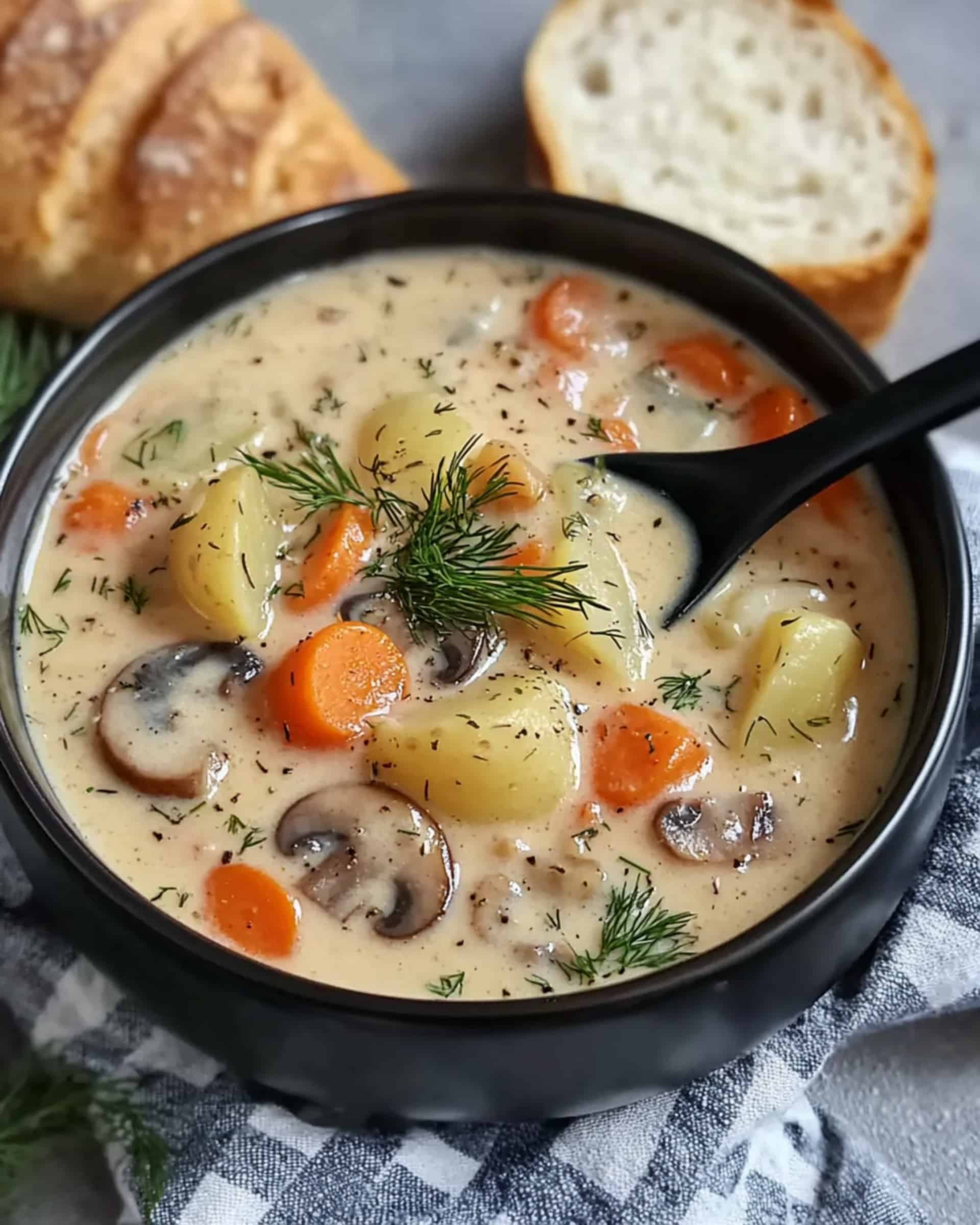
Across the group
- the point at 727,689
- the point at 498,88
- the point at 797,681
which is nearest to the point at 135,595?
the point at 727,689

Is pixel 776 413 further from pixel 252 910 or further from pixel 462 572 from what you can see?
pixel 252 910

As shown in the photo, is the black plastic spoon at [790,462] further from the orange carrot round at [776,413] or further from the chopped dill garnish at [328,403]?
the chopped dill garnish at [328,403]

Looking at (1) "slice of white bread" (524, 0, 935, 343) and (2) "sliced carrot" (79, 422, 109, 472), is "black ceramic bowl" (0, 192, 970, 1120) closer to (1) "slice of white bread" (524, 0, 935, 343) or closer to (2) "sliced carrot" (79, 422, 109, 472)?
(2) "sliced carrot" (79, 422, 109, 472)

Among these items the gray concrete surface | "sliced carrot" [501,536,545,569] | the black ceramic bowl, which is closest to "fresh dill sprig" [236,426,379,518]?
"sliced carrot" [501,536,545,569]

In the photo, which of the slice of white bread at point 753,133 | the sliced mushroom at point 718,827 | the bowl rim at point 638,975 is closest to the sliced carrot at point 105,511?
the bowl rim at point 638,975

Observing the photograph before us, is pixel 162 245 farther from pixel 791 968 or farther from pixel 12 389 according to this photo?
pixel 791 968

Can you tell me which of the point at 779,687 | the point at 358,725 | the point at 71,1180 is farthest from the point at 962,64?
the point at 71,1180
